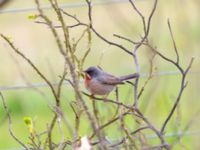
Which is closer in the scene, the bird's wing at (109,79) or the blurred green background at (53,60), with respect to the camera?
the bird's wing at (109,79)

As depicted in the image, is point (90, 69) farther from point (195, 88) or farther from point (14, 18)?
point (14, 18)

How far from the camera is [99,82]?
13.5ft

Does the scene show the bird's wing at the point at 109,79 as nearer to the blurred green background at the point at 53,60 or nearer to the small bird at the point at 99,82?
the small bird at the point at 99,82

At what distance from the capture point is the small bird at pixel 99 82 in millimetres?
3998

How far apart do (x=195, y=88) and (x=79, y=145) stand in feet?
2.56

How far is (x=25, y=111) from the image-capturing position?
7852 mm

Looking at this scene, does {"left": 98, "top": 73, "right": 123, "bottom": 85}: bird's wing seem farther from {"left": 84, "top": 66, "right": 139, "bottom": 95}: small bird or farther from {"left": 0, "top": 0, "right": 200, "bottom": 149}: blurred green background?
{"left": 0, "top": 0, "right": 200, "bottom": 149}: blurred green background

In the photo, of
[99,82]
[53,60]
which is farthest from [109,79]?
[53,60]

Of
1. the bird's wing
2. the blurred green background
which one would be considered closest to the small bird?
the bird's wing

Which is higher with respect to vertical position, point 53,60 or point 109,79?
point 53,60

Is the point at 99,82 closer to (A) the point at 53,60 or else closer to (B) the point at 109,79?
(B) the point at 109,79

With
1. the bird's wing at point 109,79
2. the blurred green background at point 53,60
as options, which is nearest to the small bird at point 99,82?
the bird's wing at point 109,79

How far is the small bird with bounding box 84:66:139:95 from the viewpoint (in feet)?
13.1

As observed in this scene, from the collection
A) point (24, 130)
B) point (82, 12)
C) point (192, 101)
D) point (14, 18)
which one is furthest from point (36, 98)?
point (192, 101)
